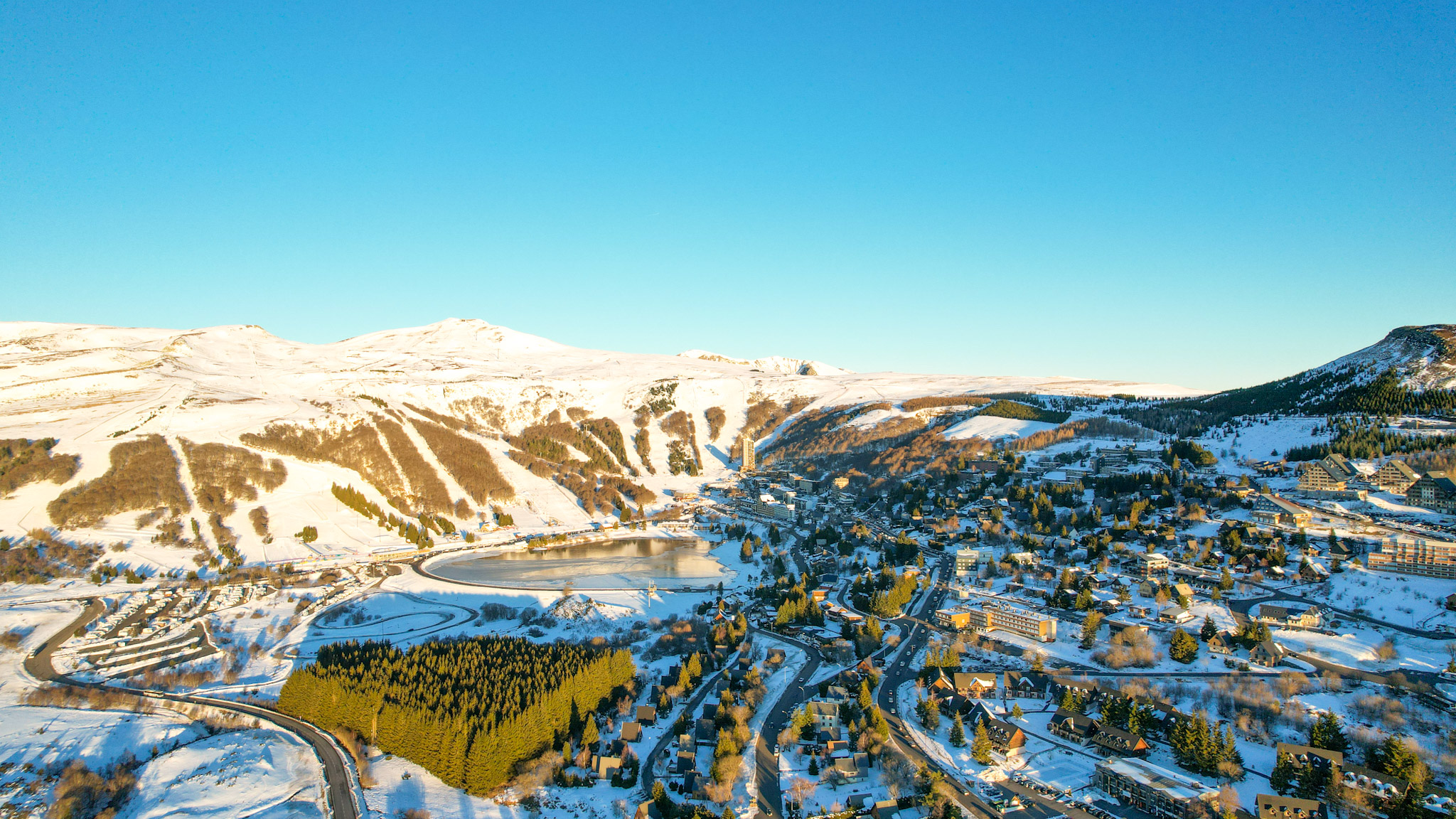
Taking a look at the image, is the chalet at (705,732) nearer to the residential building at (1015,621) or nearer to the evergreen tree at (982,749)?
the evergreen tree at (982,749)

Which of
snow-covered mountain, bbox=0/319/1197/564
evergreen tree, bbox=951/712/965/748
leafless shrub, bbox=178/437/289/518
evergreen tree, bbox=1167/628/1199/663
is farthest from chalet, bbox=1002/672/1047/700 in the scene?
leafless shrub, bbox=178/437/289/518

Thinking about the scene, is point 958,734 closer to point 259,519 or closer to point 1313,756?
point 1313,756

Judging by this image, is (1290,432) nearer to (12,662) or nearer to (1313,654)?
(1313,654)

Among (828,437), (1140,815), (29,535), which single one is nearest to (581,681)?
(1140,815)

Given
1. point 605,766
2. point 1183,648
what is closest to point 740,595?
point 605,766

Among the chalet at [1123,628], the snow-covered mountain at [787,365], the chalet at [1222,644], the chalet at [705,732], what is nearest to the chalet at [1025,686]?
the chalet at [1123,628]

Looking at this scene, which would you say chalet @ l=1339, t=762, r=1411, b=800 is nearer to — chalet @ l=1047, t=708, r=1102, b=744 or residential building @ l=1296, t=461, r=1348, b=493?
chalet @ l=1047, t=708, r=1102, b=744
